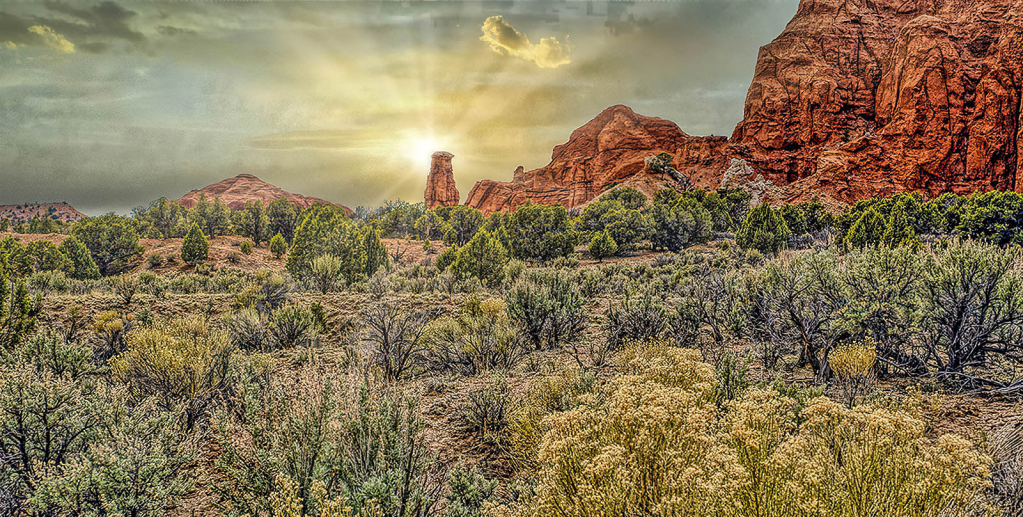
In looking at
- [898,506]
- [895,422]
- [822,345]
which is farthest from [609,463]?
[822,345]

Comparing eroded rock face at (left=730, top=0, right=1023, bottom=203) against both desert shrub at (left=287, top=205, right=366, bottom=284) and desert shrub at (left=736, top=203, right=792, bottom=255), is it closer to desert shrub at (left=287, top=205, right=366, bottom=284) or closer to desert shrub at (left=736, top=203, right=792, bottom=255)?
desert shrub at (left=736, top=203, right=792, bottom=255)

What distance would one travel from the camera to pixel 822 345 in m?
6.88

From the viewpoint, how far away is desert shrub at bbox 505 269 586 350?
31.4 feet

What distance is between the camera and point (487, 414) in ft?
18.8

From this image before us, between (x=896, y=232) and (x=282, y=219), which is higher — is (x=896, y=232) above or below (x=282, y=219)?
below

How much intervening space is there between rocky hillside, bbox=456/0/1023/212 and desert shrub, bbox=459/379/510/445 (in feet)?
222

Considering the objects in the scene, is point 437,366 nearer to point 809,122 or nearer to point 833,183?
point 833,183

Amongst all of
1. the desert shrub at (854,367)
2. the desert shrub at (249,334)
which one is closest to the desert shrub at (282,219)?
the desert shrub at (249,334)

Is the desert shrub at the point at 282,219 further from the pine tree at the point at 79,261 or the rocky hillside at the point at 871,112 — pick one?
the rocky hillside at the point at 871,112

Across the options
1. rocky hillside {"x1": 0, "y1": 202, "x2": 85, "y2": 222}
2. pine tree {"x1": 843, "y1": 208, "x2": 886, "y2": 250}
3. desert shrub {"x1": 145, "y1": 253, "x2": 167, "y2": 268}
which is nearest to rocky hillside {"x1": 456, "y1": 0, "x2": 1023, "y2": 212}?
pine tree {"x1": 843, "y1": 208, "x2": 886, "y2": 250}

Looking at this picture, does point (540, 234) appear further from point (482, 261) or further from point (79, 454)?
point (79, 454)

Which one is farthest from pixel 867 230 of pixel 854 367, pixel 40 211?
pixel 40 211

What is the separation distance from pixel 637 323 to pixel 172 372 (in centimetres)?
792

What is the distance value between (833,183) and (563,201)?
48.7 m
